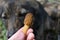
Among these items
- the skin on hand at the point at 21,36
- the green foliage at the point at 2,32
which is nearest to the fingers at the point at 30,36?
the skin on hand at the point at 21,36

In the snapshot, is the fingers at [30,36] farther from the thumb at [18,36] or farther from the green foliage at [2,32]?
the green foliage at [2,32]

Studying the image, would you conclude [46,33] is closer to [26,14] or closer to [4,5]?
[26,14]

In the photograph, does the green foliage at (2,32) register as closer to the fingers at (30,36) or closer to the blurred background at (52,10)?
the blurred background at (52,10)

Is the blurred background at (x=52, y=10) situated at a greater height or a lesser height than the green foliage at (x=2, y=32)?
greater

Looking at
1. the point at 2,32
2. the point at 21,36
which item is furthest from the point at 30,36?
the point at 2,32

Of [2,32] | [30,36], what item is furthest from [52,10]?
[2,32]

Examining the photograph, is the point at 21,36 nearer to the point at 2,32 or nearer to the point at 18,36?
the point at 18,36

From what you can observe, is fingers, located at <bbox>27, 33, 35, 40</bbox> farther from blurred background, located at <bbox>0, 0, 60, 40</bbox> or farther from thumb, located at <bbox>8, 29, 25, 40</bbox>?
blurred background, located at <bbox>0, 0, 60, 40</bbox>

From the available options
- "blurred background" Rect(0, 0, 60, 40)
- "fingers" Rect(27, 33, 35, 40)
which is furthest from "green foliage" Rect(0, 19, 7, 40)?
"fingers" Rect(27, 33, 35, 40)

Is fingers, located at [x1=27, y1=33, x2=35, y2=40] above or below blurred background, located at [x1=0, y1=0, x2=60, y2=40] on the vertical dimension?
below

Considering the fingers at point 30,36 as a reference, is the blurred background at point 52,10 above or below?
above

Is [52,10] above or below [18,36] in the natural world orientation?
above

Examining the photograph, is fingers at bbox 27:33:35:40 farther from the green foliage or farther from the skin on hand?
the green foliage
